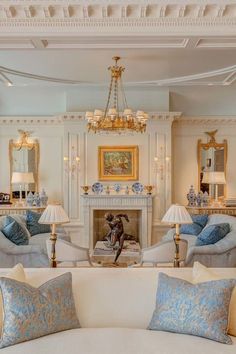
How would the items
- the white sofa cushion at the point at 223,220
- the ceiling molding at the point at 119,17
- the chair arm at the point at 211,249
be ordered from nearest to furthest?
1. the ceiling molding at the point at 119,17
2. the chair arm at the point at 211,249
3. the white sofa cushion at the point at 223,220

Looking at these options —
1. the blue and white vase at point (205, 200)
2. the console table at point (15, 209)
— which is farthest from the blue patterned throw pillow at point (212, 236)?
the console table at point (15, 209)

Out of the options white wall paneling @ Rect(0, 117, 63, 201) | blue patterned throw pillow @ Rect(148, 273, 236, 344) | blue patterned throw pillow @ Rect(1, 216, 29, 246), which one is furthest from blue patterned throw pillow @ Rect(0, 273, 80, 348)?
white wall paneling @ Rect(0, 117, 63, 201)

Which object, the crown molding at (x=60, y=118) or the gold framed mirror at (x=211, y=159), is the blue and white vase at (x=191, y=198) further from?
the crown molding at (x=60, y=118)

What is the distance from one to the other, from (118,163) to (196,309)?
17.5 feet

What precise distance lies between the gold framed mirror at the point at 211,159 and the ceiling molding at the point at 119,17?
5.05 metres

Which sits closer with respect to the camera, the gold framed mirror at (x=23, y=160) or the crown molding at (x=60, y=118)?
the crown molding at (x=60, y=118)

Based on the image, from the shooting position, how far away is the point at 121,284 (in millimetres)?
2680

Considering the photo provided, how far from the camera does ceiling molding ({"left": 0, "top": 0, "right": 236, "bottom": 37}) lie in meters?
2.69

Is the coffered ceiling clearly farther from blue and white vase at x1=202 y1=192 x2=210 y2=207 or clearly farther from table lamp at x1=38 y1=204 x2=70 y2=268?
blue and white vase at x1=202 y1=192 x2=210 y2=207

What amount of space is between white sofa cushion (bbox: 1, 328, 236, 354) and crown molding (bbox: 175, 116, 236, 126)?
19.3 feet

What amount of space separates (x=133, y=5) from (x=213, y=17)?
25.1 inches

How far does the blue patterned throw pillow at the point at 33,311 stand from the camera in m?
2.21

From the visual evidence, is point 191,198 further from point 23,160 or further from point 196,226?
point 23,160

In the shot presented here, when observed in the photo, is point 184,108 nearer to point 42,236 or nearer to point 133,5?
point 42,236
